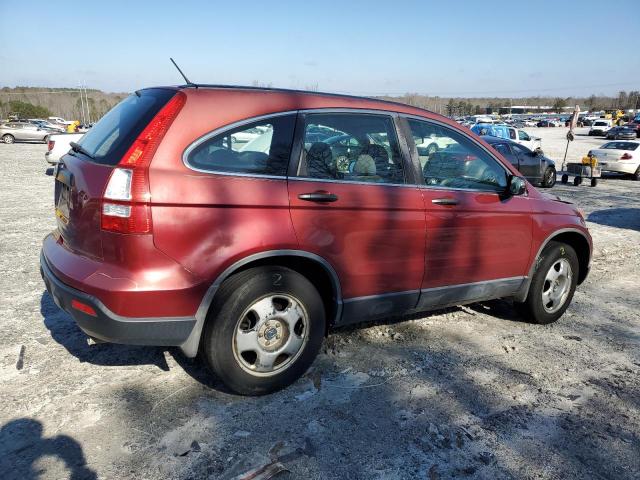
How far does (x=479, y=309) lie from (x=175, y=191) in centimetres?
341

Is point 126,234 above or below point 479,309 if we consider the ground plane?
above

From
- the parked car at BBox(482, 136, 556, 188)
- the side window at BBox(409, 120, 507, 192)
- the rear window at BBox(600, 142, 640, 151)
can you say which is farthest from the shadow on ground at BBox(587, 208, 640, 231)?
the rear window at BBox(600, 142, 640, 151)

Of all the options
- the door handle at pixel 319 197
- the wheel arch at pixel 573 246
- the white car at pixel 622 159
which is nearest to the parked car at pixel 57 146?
the door handle at pixel 319 197

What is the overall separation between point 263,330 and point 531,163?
14.9 metres

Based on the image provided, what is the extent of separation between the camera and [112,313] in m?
2.57

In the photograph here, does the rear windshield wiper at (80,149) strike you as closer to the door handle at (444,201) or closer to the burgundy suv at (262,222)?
the burgundy suv at (262,222)

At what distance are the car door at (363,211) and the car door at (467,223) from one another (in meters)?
0.16

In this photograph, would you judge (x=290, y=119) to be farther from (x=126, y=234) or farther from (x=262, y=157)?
(x=126, y=234)

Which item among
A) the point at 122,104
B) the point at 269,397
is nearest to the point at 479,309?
the point at 269,397

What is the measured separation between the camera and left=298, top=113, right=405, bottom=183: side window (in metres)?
3.07

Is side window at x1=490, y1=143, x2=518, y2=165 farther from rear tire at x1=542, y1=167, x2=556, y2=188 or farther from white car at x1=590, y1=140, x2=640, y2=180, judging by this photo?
white car at x1=590, y1=140, x2=640, y2=180

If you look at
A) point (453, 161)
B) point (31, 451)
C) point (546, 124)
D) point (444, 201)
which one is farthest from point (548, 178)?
point (546, 124)

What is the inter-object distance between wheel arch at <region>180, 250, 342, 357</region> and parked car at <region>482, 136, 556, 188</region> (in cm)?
1372

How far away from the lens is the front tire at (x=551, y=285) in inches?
169
